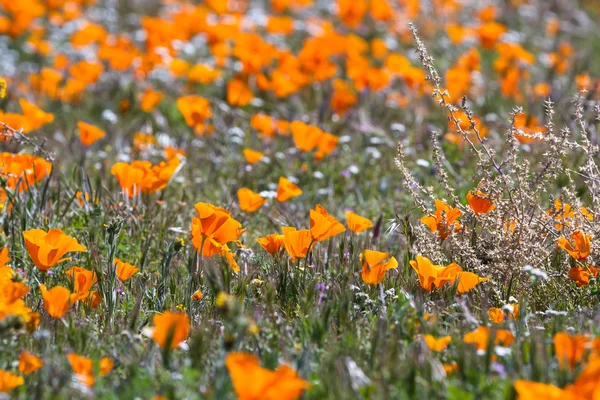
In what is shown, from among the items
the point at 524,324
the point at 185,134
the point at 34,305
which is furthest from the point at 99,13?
the point at 524,324

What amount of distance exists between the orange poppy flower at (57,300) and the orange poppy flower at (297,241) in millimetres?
750

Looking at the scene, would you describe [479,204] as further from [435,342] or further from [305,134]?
[305,134]

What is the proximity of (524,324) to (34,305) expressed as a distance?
1.69m

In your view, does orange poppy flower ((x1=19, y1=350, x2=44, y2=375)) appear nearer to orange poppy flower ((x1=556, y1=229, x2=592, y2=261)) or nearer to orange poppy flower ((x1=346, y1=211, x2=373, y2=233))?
orange poppy flower ((x1=346, y1=211, x2=373, y2=233))

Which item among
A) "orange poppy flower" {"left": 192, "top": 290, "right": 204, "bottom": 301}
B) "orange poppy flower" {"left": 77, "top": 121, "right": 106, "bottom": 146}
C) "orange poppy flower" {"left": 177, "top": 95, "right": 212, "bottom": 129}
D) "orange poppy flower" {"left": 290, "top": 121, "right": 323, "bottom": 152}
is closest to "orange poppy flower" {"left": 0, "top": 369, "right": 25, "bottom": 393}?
"orange poppy flower" {"left": 192, "top": 290, "right": 204, "bottom": 301}

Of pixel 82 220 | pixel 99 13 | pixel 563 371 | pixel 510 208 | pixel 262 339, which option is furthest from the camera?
pixel 99 13

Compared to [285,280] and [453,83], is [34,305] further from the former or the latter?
[453,83]

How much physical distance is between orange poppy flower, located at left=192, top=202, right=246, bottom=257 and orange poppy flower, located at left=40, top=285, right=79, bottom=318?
0.52 metres

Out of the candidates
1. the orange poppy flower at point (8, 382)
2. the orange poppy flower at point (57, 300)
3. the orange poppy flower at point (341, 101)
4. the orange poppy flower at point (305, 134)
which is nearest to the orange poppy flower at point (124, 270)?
the orange poppy flower at point (57, 300)

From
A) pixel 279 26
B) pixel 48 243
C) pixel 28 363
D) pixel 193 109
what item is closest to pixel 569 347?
pixel 28 363

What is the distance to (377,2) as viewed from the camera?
25.2 feet

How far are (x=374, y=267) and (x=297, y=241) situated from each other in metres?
0.28

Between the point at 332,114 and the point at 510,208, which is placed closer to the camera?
the point at 510,208

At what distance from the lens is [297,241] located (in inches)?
115
